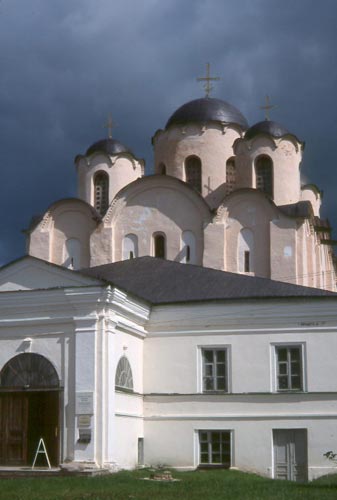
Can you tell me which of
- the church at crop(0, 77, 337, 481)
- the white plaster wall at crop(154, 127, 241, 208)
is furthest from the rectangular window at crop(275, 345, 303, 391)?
the white plaster wall at crop(154, 127, 241, 208)

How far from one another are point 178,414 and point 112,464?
116 inches

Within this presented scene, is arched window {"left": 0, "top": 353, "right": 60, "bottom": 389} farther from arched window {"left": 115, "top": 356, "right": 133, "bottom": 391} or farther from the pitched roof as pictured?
the pitched roof

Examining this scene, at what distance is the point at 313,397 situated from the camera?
21500 mm

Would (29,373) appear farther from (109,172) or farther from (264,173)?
(109,172)

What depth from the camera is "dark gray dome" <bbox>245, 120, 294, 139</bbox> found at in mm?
35062

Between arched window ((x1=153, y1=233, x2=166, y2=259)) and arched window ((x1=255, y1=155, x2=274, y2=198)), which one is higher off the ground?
arched window ((x1=255, y1=155, x2=274, y2=198))

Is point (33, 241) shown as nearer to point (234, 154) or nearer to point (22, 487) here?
point (234, 154)

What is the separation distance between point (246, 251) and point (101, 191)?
8.25 meters

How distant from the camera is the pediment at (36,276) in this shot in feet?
68.4

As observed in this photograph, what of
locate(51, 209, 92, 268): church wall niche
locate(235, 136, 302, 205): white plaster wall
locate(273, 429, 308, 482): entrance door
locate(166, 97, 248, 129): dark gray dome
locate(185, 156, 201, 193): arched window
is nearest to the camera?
locate(273, 429, 308, 482): entrance door

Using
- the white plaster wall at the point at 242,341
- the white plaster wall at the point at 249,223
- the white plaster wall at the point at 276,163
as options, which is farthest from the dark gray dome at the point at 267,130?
the white plaster wall at the point at 242,341

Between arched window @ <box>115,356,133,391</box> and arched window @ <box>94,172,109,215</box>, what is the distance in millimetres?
15626

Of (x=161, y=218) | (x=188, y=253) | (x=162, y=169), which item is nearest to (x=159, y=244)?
(x=161, y=218)

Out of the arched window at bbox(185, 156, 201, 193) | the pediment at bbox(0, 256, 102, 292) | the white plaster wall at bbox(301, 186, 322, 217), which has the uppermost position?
the arched window at bbox(185, 156, 201, 193)
